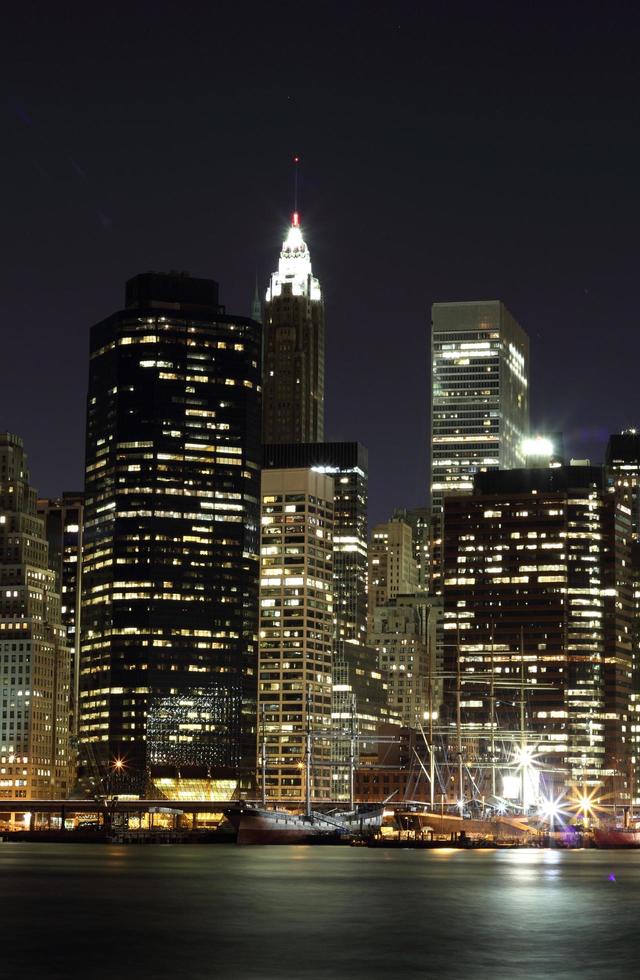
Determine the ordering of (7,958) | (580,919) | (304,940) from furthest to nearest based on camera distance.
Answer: (580,919) → (304,940) → (7,958)

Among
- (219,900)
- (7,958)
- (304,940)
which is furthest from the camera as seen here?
(219,900)

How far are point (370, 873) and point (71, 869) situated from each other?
1248 inches

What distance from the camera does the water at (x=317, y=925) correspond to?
8612 cm

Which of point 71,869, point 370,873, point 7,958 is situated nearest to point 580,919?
A: point 7,958

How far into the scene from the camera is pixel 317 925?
106312mm

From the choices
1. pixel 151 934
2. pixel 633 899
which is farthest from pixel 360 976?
pixel 633 899

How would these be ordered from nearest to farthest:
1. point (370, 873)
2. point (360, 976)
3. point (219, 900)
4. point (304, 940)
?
1. point (360, 976)
2. point (304, 940)
3. point (219, 900)
4. point (370, 873)

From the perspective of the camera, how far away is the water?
86125 mm

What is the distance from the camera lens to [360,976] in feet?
270

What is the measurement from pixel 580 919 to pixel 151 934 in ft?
91.5

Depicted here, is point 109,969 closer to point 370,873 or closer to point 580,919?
point 580,919

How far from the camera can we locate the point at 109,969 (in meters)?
85.1

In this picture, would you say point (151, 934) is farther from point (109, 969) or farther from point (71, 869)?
point (71, 869)

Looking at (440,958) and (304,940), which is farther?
(304,940)
